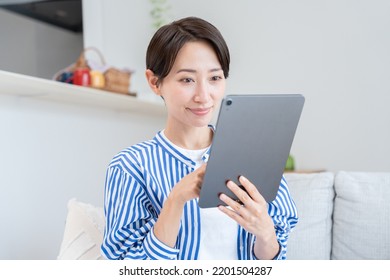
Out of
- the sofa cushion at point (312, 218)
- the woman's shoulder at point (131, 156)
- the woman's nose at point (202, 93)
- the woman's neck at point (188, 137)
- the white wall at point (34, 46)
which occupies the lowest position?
the sofa cushion at point (312, 218)

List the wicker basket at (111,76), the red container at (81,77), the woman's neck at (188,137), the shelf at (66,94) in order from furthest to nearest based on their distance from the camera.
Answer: the wicker basket at (111,76), the red container at (81,77), the shelf at (66,94), the woman's neck at (188,137)

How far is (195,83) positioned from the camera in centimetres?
101

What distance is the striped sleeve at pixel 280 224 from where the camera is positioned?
1078 mm

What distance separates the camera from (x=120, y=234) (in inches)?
40.1

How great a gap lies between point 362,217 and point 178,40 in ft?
3.56

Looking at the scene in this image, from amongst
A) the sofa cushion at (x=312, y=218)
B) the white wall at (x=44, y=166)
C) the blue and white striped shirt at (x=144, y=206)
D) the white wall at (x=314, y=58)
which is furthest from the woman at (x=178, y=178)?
the white wall at (x=314, y=58)

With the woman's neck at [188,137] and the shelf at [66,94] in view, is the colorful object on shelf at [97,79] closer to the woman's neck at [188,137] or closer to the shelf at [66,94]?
the shelf at [66,94]

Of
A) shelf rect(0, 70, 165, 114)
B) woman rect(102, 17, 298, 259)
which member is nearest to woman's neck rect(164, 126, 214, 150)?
woman rect(102, 17, 298, 259)

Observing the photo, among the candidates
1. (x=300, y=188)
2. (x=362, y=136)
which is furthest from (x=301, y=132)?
(x=300, y=188)

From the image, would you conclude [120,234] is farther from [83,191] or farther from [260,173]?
[83,191]

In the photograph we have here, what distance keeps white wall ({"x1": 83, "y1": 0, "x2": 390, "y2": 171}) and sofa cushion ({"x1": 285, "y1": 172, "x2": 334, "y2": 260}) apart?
103cm

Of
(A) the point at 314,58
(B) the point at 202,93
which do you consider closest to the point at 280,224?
(B) the point at 202,93

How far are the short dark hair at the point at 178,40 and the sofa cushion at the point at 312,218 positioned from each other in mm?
964
